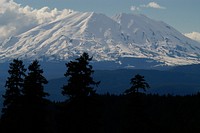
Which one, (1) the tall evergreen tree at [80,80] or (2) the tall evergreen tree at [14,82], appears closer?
(1) the tall evergreen tree at [80,80]

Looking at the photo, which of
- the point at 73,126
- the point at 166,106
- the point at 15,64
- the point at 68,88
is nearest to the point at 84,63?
the point at 68,88

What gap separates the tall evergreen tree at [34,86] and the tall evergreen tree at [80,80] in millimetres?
2672

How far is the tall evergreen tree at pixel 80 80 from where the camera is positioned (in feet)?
109

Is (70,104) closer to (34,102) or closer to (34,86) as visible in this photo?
(34,102)

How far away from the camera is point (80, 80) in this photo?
109ft

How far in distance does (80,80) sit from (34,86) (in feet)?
12.9

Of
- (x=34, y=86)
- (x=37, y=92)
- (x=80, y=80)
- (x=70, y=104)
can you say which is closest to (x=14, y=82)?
(x=34, y=86)

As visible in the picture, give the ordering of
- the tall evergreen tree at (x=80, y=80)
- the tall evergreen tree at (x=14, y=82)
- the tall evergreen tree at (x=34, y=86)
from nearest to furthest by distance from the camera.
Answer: the tall evergreen tree at (x=80, y=80), the tall evergreen tree at (x=34, y=86), the tall evergreen tree at (x=14, y=82)

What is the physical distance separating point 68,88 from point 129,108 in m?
4.51

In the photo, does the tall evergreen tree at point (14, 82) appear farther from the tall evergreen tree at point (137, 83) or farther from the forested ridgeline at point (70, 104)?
the tall evergreen tree at point (137, 83)

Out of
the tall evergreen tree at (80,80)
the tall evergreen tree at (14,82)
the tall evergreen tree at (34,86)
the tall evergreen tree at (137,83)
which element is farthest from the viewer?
the tall evergreen tree at (14,82)

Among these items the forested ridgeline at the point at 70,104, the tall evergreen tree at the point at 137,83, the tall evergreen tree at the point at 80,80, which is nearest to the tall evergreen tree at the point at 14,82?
the forested ridgeline at the point at 70,104

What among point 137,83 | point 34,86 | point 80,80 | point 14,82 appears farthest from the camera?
point 14,82

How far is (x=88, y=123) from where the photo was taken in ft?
109
